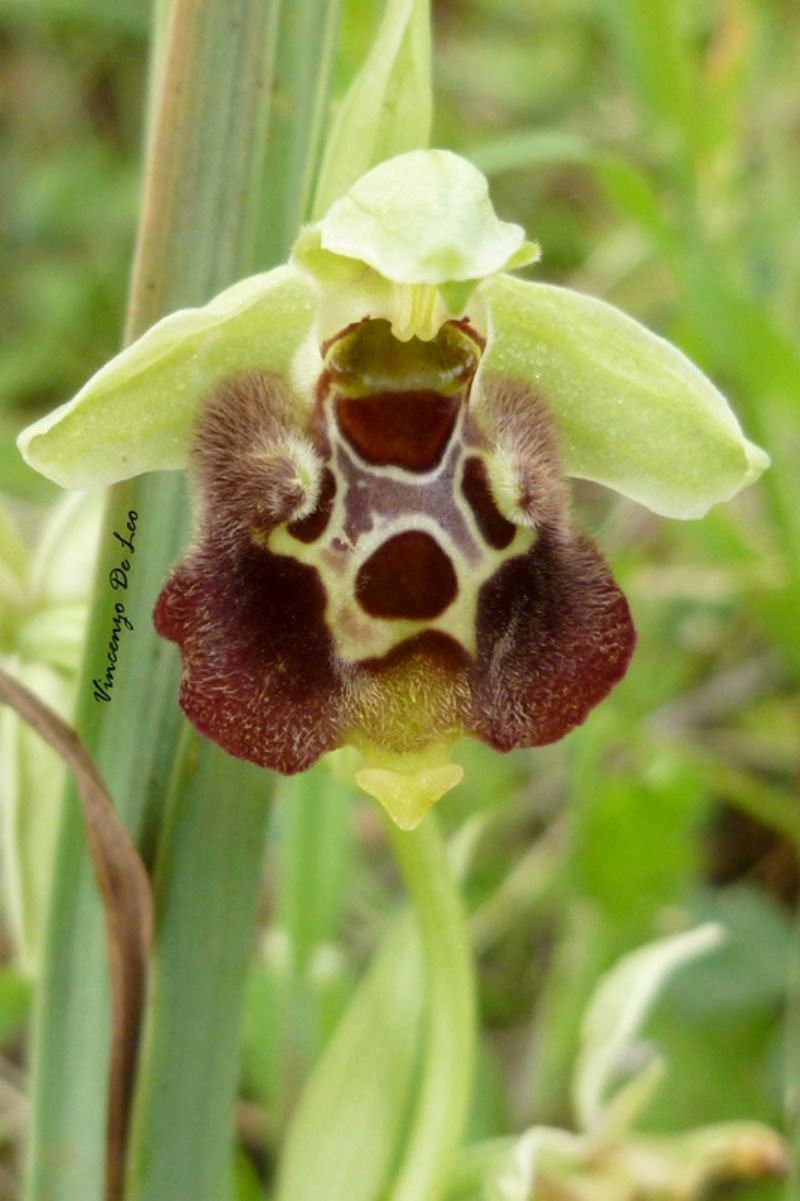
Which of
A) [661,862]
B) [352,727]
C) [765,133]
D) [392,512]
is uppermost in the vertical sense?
[765,133]

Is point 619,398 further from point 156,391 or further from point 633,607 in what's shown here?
point 633,607

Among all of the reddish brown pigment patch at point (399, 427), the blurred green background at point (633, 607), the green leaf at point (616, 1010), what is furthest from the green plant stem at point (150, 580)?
the green leaf at point (616, 1010)

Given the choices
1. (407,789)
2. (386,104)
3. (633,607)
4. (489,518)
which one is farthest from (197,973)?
(633,607)

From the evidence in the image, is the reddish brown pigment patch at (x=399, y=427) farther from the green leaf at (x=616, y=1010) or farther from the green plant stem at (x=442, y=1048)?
the green leaf at (x=616, y=1010)

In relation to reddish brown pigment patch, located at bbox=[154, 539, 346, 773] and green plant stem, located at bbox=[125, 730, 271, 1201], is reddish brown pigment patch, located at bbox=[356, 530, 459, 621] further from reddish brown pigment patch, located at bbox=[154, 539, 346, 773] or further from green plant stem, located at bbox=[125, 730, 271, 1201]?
green plant stem, located at bbox=[125, 730, 271, 1201]

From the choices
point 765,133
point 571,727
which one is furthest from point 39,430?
point 765,133

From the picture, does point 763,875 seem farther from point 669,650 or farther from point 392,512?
point 392,512

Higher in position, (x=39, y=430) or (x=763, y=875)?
(x=39, y=430)
